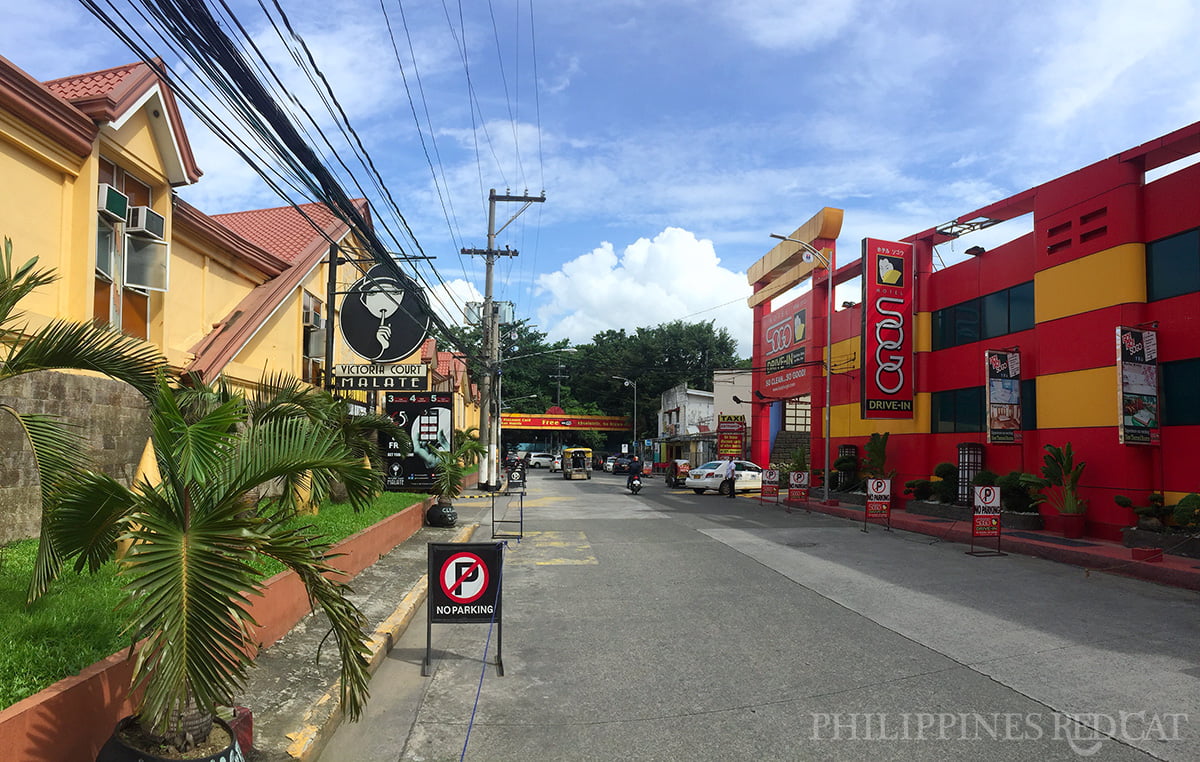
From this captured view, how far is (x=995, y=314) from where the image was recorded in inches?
878

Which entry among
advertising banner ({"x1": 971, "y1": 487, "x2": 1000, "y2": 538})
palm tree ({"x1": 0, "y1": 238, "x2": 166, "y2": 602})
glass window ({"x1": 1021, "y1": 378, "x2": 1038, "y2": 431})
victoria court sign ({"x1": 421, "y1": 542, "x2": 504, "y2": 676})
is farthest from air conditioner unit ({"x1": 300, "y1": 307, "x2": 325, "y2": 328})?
glass window ({"x1": 1021, "y1": 378, "x2": 1038, "y2": 431})

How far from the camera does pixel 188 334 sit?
14.4 meters

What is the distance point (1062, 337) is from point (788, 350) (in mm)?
16648

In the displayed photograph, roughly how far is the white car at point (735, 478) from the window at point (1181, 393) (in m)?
19.5

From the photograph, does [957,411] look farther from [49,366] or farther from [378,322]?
[49,366]

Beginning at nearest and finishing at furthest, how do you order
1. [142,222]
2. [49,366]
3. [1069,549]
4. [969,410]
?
[49,366], [142,222], [1069,549], [969,410]

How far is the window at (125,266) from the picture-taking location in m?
11.2

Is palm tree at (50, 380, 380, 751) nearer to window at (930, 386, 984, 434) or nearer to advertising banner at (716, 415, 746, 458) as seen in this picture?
window at (930, 386, 984, 434)

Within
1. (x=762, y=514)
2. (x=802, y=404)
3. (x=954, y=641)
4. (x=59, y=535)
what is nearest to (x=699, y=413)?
(x=802, y=404)

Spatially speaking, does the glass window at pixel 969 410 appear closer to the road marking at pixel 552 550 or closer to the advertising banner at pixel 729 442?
the road marking at pixel 552 550

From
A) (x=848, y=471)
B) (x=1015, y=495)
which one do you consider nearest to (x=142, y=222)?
(x=1015, y=495)

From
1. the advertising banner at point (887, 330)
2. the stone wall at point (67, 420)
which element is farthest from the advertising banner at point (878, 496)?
the stone wall at point (67, 420)

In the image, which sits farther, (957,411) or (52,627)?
(957,411)

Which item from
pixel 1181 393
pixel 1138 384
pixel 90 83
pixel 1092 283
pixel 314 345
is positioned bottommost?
pixel 1181 393
